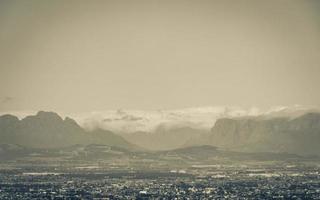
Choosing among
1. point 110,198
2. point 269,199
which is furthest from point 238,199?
point 110,198

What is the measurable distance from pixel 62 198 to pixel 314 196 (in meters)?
67.6

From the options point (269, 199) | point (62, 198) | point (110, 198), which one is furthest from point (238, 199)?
point (62, 198)

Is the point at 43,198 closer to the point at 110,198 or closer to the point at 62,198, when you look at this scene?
the point at 62,198

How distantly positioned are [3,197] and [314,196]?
83.9 meters

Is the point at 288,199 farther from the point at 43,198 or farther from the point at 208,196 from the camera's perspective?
the point at 43,198

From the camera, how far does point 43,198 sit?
646 ft

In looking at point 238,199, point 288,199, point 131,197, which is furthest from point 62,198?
point 288,199

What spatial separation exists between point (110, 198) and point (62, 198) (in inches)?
509

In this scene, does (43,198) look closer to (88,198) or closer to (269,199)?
(88,198)

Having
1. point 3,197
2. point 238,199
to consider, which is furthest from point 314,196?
point 3,197

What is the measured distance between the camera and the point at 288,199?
19025 cm

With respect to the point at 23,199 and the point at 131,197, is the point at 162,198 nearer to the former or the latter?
the point at 131,197

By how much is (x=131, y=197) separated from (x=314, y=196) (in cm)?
4941

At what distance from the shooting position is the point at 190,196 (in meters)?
200
